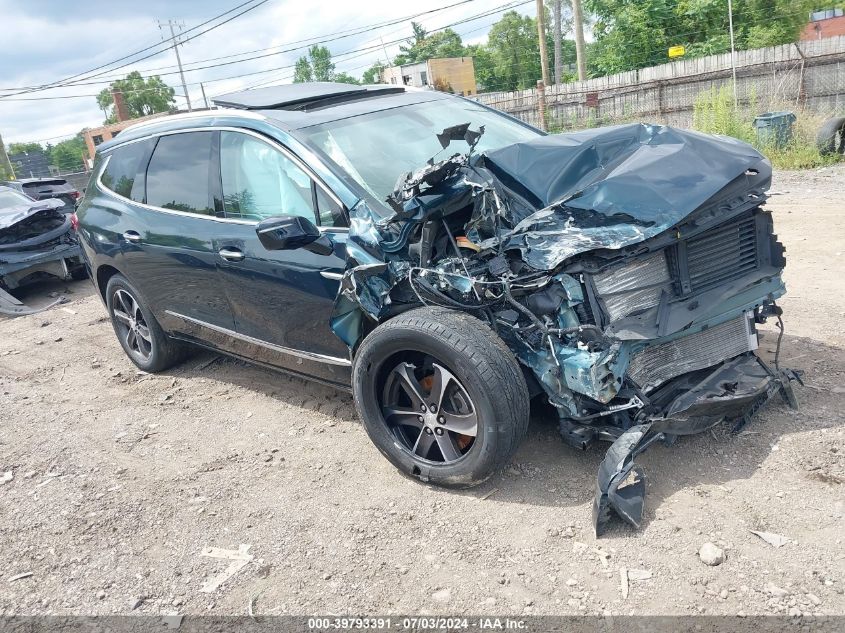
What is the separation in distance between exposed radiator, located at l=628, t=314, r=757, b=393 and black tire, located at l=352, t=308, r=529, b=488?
22.6 inches

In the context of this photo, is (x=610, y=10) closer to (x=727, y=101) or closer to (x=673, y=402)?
(x=727, y=101)

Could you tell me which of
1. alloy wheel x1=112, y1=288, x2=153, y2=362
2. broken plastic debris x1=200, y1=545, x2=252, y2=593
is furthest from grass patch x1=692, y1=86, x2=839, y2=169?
broken plastic debris x1=200, y1=545, x2=252, y2=593

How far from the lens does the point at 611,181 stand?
118 inches

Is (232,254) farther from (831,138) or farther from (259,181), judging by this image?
(831,138)

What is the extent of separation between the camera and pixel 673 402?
3080mm

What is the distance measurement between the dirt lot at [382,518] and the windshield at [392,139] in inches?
61.1

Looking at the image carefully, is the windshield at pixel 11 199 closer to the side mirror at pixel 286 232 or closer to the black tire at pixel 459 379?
the side mirror at pixel 286 232

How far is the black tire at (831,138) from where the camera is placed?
37.2 ft

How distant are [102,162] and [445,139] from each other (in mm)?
3568

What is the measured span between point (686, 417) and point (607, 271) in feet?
2.63

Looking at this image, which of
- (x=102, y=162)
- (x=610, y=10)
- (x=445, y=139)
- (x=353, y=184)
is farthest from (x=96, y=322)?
(x=610, y=10)

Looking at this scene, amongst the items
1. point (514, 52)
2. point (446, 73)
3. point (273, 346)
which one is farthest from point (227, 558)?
point (514, 52)

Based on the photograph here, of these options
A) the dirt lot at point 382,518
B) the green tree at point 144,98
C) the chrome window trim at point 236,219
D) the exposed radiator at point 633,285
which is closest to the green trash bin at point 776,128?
the dirt lot at point 382,518

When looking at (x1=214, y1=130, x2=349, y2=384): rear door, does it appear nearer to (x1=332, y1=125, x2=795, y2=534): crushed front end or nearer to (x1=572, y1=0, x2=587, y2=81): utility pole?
(x1=332, y1=125, x2=795, y2=534): crushed front end
